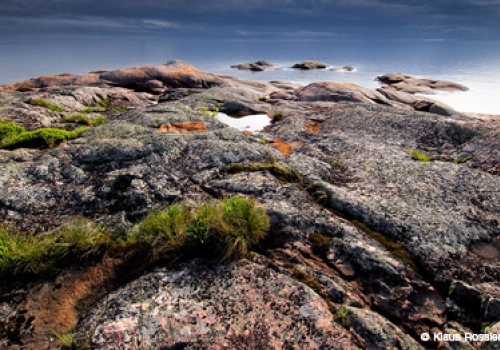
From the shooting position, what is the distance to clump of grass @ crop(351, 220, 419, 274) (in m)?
8.74

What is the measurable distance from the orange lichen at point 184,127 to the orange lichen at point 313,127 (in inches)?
276

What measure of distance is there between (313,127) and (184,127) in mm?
8784

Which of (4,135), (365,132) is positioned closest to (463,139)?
(365,132)

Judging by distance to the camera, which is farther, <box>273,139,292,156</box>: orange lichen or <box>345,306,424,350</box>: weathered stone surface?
<box>273,139,292,156</box>: orange lichen

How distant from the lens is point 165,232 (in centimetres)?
816

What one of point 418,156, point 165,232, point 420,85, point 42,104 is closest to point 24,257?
point 165,232

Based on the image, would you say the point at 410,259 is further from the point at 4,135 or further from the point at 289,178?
the point at 4,135

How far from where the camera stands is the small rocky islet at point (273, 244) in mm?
6352

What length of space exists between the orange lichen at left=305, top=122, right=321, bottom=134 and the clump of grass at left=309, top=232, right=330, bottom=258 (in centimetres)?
1266

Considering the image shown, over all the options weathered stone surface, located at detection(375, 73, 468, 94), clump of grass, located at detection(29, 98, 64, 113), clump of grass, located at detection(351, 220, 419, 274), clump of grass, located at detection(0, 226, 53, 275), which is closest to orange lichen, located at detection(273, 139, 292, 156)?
clump of grass, located at detection(351, 220, 419, 274)

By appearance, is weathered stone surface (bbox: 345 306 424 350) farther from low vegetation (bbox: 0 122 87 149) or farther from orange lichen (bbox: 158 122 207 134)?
low vegetation (bbox: 0 122 87 149)

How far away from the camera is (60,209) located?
10.2 metres

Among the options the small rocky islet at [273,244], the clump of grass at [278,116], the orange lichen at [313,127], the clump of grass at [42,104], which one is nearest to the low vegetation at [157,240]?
the small rocky islet at [273,244]

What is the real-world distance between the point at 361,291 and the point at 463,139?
48.8 ft
